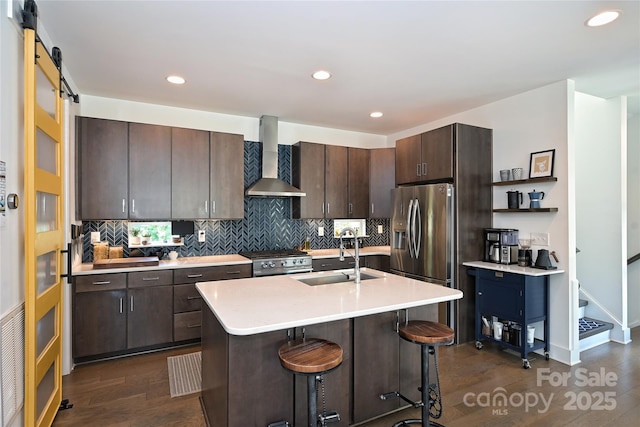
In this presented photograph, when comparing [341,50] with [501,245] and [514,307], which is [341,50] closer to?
[501,245]

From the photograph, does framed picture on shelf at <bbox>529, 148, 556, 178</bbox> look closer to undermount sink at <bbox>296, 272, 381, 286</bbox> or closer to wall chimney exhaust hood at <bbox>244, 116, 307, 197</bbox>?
undermount sink at <bbox>296, 272, 381, 286</bbox>

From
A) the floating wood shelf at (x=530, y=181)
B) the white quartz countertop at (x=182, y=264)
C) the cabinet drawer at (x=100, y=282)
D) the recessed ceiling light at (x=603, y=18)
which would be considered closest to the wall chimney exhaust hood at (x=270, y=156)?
the white quartz countertop at (x=182, y=264)

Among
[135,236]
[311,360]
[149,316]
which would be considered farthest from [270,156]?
[311,360]

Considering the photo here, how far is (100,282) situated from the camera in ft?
10.8

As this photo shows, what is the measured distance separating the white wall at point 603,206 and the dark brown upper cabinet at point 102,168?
16.3ft

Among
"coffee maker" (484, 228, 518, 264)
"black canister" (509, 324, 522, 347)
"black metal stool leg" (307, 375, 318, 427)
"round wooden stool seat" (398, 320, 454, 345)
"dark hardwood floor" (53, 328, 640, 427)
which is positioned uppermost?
"coffee maker" (484, 228, 518, 264)

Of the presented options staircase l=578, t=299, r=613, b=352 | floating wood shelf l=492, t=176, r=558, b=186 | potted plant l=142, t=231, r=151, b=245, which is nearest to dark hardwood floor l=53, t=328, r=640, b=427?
staircase l=578, t=299, r=613, b=352

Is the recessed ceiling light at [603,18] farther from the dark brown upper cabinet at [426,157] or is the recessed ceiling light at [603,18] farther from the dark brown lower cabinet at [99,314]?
the dark brown lower cabinet at [99,314]

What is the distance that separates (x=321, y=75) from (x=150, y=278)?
102 inches

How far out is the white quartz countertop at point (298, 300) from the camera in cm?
172

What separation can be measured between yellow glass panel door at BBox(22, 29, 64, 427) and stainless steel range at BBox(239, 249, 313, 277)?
6.18 feet

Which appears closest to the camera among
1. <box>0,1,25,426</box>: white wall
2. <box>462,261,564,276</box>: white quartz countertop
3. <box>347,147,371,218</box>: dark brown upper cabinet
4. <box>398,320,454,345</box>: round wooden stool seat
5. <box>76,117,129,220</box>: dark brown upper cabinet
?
<box>0,1,25,426</box>: white wall

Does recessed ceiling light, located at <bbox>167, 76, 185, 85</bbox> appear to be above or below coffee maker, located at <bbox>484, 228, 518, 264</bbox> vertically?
above

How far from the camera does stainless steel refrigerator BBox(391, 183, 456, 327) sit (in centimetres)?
374
